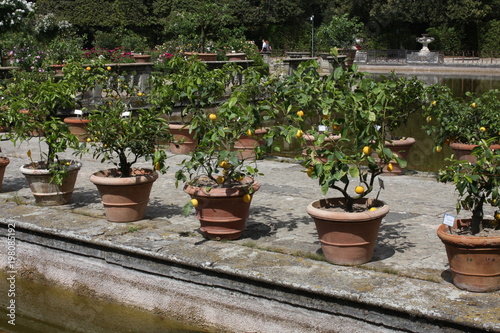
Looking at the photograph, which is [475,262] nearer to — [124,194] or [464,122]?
[124,194]

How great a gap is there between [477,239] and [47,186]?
4.20 meters

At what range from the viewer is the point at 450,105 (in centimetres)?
817

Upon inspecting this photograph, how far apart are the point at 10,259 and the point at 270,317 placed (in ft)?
8.86

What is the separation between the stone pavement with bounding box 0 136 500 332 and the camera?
4.06 metres

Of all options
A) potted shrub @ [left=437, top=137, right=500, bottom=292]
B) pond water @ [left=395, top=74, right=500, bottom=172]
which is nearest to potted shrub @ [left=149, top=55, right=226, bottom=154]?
potted shrub @ [left=437, top=137, right=500, bottom=292]

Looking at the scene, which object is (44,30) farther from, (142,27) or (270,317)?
(270,317)

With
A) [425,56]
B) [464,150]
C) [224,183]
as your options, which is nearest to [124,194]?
[224,183]

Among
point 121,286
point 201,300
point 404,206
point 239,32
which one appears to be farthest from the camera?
point 239,32

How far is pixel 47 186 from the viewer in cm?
668

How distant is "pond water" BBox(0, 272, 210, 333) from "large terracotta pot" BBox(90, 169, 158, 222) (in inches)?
31.7

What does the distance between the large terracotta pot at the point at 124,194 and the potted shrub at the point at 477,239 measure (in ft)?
8.63

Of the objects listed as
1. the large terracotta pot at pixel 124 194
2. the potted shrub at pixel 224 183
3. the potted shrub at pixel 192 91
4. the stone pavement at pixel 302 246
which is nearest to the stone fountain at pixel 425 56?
the stone pavement at pixel 302 246

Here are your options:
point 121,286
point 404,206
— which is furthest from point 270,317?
point 404,206

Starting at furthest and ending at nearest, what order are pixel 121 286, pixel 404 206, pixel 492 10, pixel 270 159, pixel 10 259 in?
pixel 492 10
pixel 270 159
pixel 404 206
pixel 10 259
pixel 121 286
